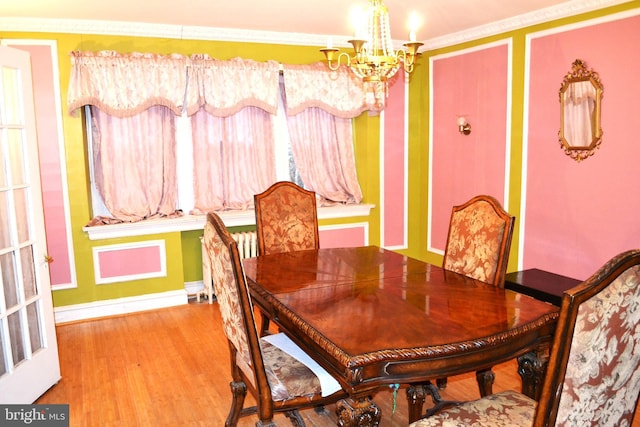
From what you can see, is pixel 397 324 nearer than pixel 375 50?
Yes

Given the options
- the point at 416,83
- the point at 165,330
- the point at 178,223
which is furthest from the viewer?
the point at 416,83

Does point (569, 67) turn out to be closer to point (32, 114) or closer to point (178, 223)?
point (178, 223)

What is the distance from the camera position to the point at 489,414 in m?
1.96

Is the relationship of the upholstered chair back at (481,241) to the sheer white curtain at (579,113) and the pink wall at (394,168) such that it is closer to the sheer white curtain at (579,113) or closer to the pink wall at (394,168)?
the sheer white curtain at (579,113)

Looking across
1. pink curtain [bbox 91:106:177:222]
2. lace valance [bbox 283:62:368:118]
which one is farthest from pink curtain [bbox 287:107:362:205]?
pink curtain [bbox 91:106:177:222]

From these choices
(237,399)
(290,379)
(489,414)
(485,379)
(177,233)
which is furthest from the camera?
(177,233)

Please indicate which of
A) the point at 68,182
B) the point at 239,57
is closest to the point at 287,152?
the point at 239,57

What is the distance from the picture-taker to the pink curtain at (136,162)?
454 centimetres

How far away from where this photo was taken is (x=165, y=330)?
13.8 feet

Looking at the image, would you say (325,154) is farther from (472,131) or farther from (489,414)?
(489,414)

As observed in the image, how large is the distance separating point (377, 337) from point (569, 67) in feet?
10.1

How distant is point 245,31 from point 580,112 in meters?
2.87

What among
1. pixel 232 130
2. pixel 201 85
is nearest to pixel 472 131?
pixel 232 130

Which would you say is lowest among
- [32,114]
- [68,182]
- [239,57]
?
[68,182]
